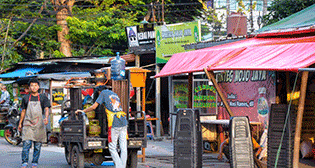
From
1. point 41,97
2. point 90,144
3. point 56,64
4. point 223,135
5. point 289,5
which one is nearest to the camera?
point 90,144

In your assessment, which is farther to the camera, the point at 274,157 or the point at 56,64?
the point at 56,64

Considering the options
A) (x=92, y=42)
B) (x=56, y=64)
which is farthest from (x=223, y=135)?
(x=92, y=42)

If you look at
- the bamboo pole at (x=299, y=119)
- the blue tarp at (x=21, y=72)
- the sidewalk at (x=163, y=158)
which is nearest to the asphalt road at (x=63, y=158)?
the sidewalk at (x=163, y=158)

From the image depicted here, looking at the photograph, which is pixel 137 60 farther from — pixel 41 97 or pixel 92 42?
pixel 92 42

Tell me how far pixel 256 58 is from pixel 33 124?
5447 mm

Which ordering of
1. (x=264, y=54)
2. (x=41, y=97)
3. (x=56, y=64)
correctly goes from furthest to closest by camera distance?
(x=56, y=64)
(x=41, y=97)
(x=264, y=54)

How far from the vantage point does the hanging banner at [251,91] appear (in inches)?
550

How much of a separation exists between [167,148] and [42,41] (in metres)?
20.0

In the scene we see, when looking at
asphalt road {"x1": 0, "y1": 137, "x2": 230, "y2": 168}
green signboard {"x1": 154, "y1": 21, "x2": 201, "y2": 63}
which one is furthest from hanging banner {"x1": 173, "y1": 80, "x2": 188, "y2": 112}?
asphalt road {"x1": 0, "y1": 137, "x2": 230, "y2": 168}

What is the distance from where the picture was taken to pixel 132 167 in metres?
12.0

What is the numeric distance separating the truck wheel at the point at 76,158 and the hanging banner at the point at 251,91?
5023mm

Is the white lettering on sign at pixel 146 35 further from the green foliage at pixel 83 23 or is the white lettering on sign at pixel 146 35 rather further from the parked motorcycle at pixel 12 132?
the green foliage at pixel 83 23

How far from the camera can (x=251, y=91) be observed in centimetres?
1502

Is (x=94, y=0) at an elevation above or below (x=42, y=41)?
above
